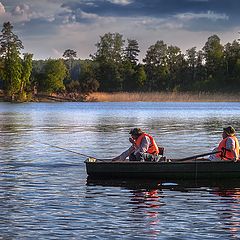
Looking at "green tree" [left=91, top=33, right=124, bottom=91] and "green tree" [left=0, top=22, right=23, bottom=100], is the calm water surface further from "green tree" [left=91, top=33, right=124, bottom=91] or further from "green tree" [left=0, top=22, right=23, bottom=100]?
"green tree" [left=91, top=33, right=124, bottom=91]

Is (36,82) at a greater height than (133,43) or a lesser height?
lesser

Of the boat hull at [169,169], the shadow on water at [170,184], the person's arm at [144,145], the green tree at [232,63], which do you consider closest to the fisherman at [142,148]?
the person's arm at [144,145]

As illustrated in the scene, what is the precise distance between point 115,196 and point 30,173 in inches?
209

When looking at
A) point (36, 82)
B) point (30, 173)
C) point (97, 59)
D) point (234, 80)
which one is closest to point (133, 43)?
point (97, 59)

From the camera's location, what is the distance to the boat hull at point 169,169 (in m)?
19.2

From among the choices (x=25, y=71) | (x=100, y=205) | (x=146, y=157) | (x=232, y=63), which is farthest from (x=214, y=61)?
(x=100, y=205)

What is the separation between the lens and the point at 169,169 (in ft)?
63.2

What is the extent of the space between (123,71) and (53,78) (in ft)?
80.2

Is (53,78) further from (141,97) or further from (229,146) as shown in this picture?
(229,146)

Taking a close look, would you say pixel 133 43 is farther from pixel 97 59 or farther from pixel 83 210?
pixel 83 210

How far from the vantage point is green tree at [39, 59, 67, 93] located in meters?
124

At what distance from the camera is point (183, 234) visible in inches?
494

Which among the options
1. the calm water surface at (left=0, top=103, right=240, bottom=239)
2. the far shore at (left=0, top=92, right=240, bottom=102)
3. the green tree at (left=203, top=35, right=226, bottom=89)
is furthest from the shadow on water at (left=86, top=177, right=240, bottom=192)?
the green tree at (left=203, top=35, right=226, bottom=89)

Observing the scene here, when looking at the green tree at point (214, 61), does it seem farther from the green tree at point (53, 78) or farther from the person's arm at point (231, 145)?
the person's arm at point (231, 145)
